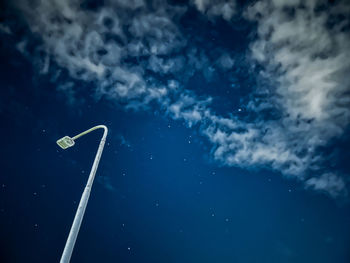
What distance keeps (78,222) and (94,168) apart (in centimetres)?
151

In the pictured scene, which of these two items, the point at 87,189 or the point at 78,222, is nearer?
Answer: the point at 78,222

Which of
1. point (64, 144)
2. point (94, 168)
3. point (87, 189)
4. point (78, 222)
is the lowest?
point (78, 222)

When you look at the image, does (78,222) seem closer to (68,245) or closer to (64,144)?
(68,245)

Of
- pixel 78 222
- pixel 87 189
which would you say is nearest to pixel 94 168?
pixel 87 189

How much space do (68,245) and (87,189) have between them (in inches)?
50.1

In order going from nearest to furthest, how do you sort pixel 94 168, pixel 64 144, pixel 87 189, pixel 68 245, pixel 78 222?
pixel 68 245 < pixel 78 222 < pixel 87 189 < pixel 94 168 < pixel 64 144

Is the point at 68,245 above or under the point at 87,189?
under

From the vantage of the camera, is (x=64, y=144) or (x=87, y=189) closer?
(x=87, y=189)

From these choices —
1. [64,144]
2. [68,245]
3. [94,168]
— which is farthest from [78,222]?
[64,144]

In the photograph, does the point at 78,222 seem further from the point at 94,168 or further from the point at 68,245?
the point at 94,168

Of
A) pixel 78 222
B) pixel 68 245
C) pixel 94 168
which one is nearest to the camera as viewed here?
pixel 68 245

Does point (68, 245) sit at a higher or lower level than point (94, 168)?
lower

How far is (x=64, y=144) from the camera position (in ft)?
22.6

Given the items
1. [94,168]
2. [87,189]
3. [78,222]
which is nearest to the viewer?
[78,222]
